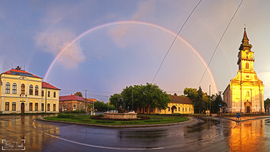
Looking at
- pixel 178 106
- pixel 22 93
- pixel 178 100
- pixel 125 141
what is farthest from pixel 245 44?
pixel 125 141

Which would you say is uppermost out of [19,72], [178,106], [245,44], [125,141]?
[245,44]

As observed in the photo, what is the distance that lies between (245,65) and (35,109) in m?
86.0

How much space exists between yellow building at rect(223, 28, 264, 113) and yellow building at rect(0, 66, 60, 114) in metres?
73.5

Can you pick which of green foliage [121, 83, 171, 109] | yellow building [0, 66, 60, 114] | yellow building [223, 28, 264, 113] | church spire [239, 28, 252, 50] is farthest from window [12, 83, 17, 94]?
church spire [239, 28, 252, 50]

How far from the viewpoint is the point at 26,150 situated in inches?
349

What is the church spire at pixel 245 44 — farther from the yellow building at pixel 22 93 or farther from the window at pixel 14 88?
the window at pixel 14 88

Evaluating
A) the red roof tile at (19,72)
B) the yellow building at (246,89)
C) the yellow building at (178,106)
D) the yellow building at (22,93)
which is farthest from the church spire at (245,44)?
the red roof tile at (19,72)

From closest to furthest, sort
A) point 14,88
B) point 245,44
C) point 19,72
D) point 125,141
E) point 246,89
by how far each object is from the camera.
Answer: point 125,141
point 14,88
point 19,72
point 246,89
point 245,44

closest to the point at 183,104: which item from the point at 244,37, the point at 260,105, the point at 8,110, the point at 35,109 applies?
the point at 260,105

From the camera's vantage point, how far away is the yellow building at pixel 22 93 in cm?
5506

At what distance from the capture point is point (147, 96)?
58938mm

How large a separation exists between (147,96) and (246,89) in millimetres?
50409

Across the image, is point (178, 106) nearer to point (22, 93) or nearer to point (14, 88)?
point (22, 93)

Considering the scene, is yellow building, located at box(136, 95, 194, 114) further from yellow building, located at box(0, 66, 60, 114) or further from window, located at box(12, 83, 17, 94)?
window, located at box(12, 83, 17, 94)
